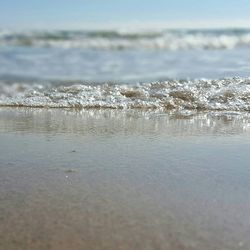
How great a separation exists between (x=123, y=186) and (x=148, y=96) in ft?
15.3

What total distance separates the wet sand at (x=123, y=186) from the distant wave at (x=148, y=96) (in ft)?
5.79

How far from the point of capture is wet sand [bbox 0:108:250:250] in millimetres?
2465

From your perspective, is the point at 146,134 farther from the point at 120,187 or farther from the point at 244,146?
the point at 120,187

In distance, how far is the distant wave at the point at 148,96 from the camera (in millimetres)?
7332

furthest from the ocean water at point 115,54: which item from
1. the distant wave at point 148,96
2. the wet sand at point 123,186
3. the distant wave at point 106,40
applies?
the distant wave at point 148,96

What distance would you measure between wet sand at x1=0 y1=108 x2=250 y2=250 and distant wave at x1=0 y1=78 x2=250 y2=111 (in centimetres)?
176

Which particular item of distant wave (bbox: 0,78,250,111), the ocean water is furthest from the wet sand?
distant wave (bbox: 0,78,250,111)

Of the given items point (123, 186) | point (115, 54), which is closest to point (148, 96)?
point (123, 186)

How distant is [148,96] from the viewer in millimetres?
7852

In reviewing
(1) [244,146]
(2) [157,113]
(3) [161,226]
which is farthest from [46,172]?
(2) [157,113]

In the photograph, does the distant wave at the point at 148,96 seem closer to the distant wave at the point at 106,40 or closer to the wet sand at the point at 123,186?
the wet sand at the point at 123,186

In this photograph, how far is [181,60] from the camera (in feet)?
7.52

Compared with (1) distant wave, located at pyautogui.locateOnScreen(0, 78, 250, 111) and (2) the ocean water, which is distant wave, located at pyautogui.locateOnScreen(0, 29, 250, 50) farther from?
(1) distant wave, located at pyautogui.locateOnScreen(0, 78, 250, 111)

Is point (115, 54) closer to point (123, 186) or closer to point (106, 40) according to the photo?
point (106, 40)
